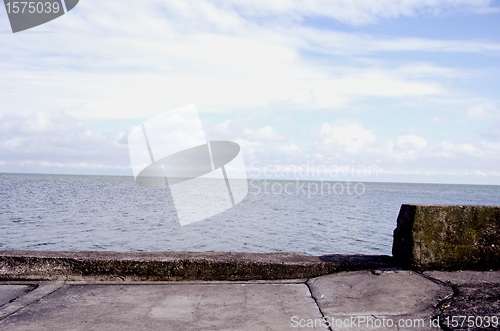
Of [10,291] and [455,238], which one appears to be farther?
[455,238]

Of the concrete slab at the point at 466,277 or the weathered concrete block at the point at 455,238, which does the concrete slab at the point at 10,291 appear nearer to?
the weathered concrete block at the point at 455,238

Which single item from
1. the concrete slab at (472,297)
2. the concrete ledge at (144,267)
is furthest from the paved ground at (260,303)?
the concrete ledge at (144,267)

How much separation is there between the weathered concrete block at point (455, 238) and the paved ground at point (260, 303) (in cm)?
16

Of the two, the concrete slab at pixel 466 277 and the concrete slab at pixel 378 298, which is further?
the concrete slab at pixel 466 277

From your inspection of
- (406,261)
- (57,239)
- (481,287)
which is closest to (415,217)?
(406,261)

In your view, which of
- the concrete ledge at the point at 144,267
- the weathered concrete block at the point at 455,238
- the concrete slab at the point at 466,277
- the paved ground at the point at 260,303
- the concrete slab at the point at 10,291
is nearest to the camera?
the paved ground at the point at 260,303

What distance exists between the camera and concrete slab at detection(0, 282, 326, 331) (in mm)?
2781

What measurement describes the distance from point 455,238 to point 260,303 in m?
2.17

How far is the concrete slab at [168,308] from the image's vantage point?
2.78 metres

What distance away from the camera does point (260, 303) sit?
129 inches

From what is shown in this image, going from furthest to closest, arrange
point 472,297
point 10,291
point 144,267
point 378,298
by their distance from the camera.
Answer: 1. point 144,267
2. point 10,291
3. point 378,298
4. point 472,297

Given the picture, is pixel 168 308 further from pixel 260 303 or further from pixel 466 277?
pixel 466 277

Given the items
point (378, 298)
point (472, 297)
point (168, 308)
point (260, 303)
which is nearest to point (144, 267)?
point (168, 308)

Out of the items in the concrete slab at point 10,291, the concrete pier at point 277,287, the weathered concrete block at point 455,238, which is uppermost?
the weathered concrete block at point 455,238
